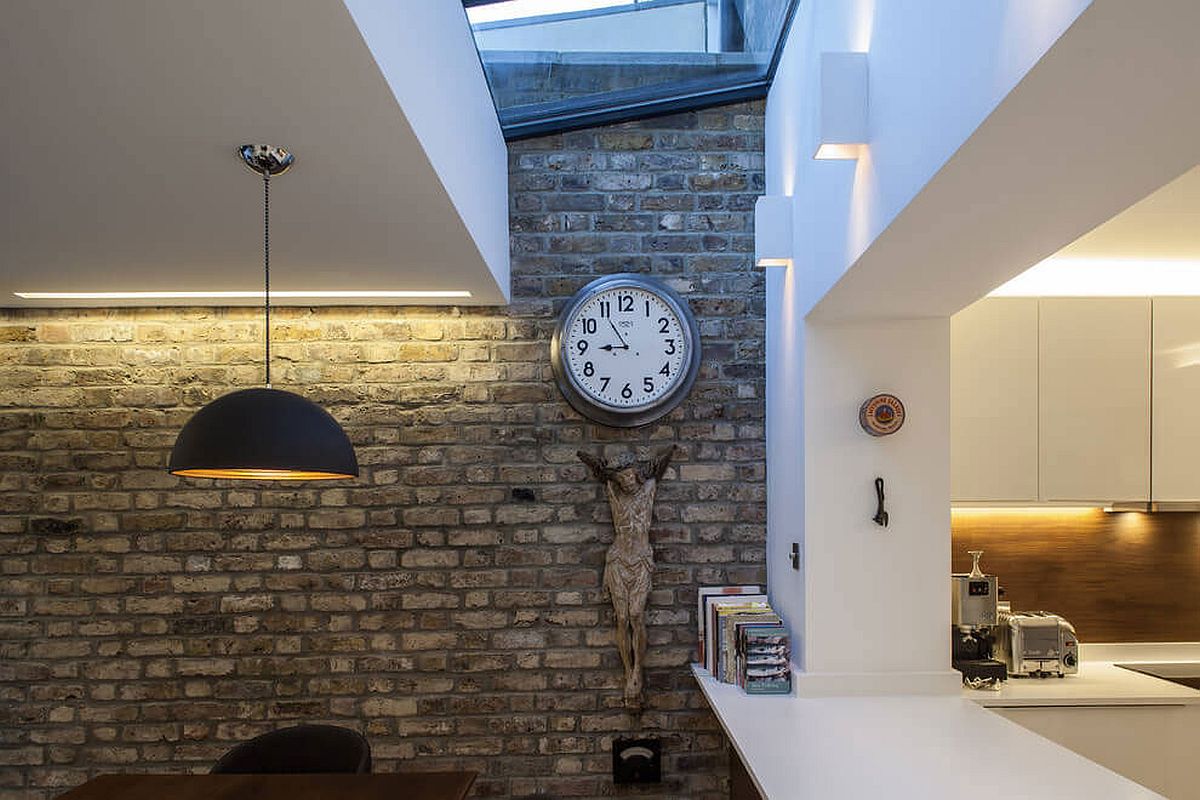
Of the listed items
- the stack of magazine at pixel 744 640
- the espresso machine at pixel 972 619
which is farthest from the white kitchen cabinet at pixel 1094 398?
the stack of magazine at pixel 744 640

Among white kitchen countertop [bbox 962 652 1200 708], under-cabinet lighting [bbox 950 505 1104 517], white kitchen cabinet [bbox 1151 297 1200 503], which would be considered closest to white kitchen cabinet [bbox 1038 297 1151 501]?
white kitchen cabinet [bbox 1151 297 1200 503]

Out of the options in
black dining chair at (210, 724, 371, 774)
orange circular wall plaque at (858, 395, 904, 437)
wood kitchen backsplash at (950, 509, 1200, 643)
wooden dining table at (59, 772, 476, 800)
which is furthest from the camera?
wood kitchen backsplash at (950, 509, 1200, 643)

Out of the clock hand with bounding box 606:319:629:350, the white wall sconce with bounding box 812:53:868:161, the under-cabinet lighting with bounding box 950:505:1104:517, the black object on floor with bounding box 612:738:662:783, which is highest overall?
the white wall sconce with bounding box 812:53:868:161

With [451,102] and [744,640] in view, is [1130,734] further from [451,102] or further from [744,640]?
[451,102]

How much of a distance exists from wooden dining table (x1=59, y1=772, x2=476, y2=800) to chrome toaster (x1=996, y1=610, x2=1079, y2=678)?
2.05 meters

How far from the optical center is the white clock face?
3969 millimetres

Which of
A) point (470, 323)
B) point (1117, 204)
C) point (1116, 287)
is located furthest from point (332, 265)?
point (1116, 287)

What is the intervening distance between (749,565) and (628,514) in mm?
553

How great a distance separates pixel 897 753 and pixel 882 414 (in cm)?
110

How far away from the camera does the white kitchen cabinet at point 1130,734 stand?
346 centimetres

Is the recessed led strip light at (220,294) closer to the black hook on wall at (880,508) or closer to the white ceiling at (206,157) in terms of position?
the white ceiling at (206,157)

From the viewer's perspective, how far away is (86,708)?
3.97 m

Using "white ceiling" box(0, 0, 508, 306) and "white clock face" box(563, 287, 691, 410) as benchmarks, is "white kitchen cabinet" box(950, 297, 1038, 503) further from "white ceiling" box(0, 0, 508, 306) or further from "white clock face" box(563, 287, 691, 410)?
"white ceiling" box(0, 0, 508, 306)

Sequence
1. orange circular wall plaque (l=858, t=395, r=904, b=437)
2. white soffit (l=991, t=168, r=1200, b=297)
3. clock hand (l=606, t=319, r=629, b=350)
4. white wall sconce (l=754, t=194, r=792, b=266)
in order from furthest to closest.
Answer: clock hand (l=606, t=319, r=629, b=350)
white soffit (l=991, t=168, r=1200, b=297)
white wall sconce (l=754, t=194, r=792, b=266)
orange circular wall plaque (l=858, t=395, r=904, b=437)
